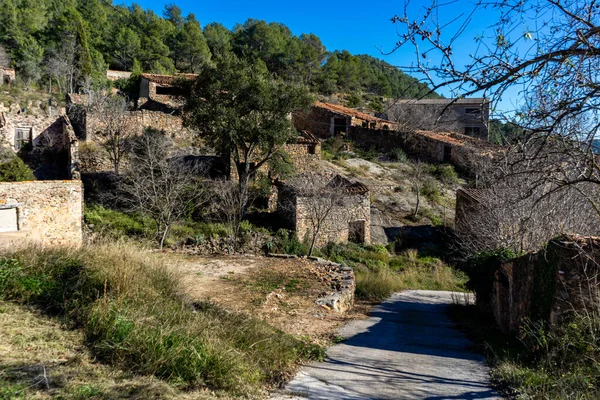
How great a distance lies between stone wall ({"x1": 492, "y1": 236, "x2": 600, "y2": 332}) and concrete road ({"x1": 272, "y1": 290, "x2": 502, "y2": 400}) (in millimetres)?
1264

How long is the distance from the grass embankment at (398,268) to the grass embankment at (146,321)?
8.44 m

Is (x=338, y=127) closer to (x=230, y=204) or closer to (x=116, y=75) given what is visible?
(x=230, y=204)

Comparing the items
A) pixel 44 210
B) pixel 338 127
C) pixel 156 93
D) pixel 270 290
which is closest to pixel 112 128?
pixel 44 210

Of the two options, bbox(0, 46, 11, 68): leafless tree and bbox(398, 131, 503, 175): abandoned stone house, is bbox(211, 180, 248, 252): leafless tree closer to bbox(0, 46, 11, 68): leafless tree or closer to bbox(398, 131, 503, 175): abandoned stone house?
bbox(398, 131, 503, 175): abandoned stone house

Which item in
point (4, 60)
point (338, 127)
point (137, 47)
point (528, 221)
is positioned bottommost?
point (528, 221)

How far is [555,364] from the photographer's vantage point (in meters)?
4.93

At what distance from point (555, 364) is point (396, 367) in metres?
1.89

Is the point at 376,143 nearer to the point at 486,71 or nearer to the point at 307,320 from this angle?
the point at 307,320

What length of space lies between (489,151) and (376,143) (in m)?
8.13

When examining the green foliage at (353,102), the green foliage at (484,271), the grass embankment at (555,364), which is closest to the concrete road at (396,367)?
the grass embankment at (555,364)

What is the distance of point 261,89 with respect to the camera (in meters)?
16.1

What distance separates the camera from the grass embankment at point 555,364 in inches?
167

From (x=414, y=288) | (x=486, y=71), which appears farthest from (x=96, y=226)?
(x=486, y=71)

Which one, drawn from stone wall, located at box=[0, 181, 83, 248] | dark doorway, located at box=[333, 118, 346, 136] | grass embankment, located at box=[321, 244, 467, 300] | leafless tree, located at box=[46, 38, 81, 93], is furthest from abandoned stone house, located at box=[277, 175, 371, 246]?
leafless tree, located at box=[46, 38, 81, 93]
